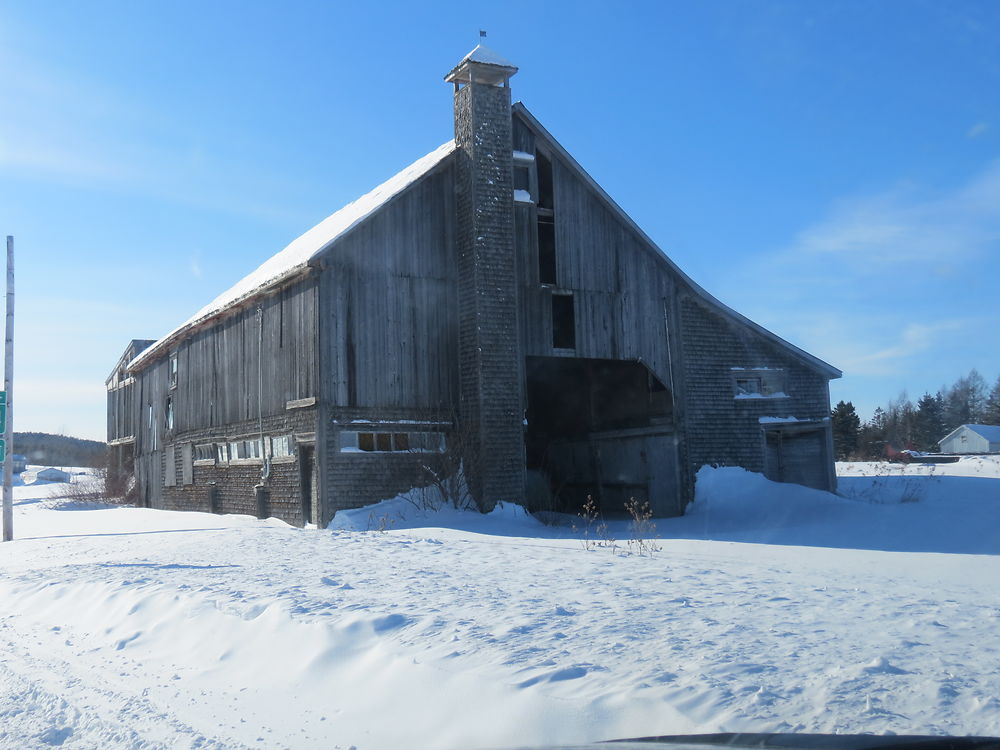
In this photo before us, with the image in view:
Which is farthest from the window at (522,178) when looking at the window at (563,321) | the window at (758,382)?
the window at (758,382)

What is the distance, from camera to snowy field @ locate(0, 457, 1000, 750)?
16.0ft

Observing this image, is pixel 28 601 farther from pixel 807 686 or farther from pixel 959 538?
pixel 959 538

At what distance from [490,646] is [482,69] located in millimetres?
15433

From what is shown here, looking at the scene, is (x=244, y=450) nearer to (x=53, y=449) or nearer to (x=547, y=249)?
(x=547, y=249)

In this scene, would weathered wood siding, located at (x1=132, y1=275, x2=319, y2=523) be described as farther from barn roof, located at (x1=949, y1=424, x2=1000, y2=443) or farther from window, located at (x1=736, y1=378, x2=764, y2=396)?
barn roof, located at (x1=949, y1=424, x2=1000, y2=443)

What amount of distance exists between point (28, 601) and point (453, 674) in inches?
262

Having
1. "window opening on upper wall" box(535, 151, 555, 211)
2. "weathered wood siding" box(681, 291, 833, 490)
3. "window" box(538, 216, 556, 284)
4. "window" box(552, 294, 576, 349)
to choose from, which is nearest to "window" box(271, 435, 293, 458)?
"window" box(552, 294, 576, 349)

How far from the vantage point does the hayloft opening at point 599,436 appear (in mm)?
21203

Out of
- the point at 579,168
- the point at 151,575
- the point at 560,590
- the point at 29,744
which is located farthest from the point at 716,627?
the point at 579,168

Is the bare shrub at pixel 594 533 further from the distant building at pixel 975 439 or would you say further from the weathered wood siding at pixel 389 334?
the distant building at pixel 975 439

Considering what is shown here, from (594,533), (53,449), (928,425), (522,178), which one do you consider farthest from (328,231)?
(53,449)

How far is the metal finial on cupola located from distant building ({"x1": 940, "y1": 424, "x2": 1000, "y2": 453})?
241ft

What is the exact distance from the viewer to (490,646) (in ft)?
20.2

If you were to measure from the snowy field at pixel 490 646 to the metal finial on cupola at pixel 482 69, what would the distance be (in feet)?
35.6
